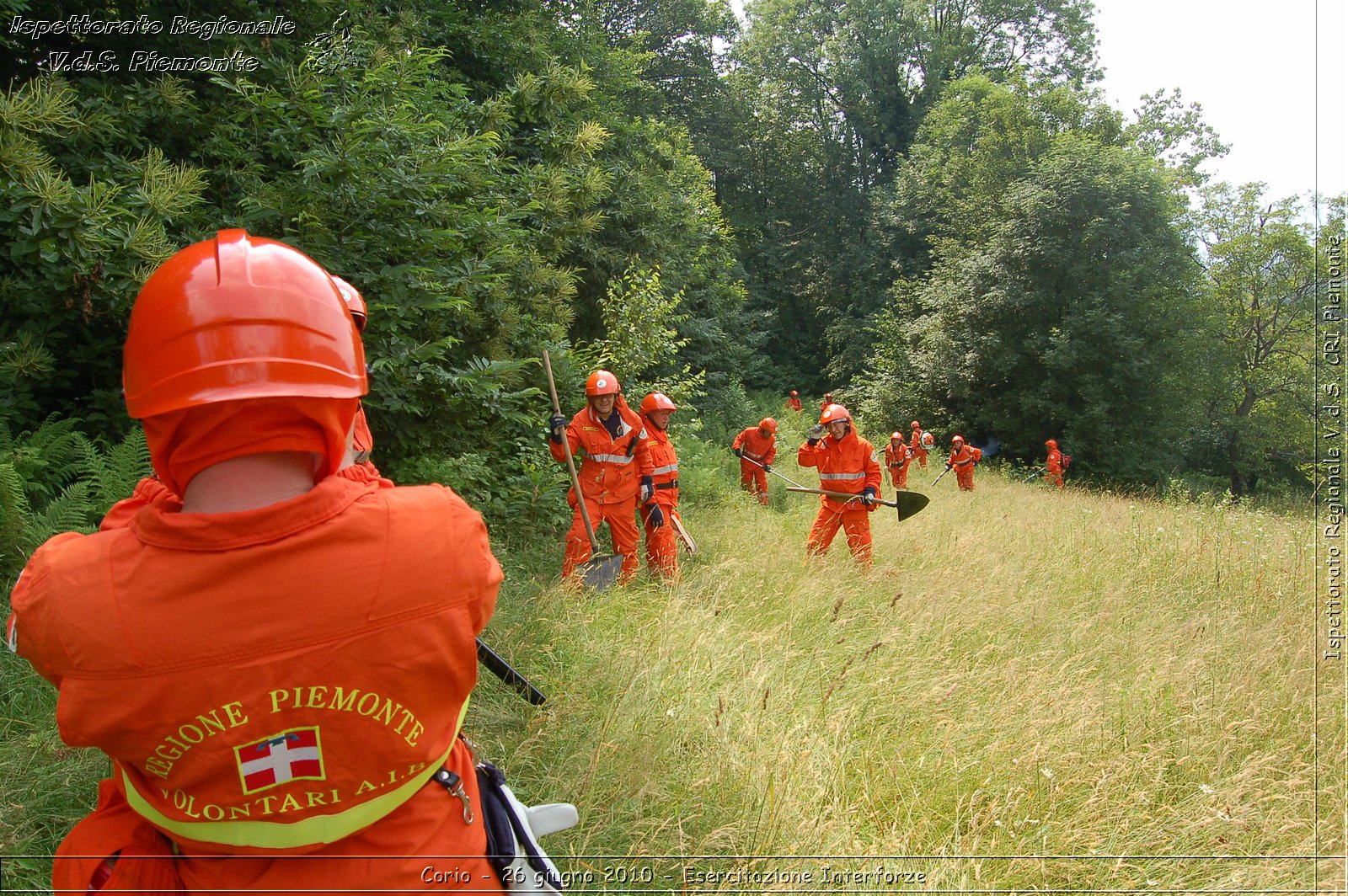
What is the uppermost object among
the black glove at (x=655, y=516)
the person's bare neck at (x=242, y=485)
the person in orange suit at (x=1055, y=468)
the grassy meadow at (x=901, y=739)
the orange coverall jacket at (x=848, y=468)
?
the person's bare neck at (x=242, y=485)

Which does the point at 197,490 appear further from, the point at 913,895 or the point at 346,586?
the point at 913,895

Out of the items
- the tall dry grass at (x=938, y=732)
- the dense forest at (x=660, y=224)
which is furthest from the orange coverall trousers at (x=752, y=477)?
the tall dry grass at (x=938, y=732)

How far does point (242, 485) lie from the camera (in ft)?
3.79

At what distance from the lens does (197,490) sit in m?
1.15

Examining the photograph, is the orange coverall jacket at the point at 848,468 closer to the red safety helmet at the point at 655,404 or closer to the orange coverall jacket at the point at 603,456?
the red safety helmet at the point at 655,404

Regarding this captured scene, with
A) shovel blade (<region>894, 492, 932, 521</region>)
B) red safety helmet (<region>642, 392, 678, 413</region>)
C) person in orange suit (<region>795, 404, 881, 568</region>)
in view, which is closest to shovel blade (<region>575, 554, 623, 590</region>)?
red safety helmet (<region>642, 392, 678, 413</region>)

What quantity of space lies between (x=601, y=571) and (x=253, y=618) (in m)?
4.69

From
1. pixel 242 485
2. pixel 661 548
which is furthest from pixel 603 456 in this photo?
pixel 242 485

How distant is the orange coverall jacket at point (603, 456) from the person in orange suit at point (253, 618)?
17.7ft

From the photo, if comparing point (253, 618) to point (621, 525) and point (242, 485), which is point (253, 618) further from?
point (621, 525)

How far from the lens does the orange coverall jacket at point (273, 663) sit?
1067 millimetres

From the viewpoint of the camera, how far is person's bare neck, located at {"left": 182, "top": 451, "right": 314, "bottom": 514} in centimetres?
115

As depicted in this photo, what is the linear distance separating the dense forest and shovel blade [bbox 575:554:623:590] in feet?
3.90

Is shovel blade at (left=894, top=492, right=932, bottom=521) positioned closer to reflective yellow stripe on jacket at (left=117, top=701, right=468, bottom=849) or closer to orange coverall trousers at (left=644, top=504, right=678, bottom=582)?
orange coverall trousers at (left=644, top=504, right=678, bottom=582)
